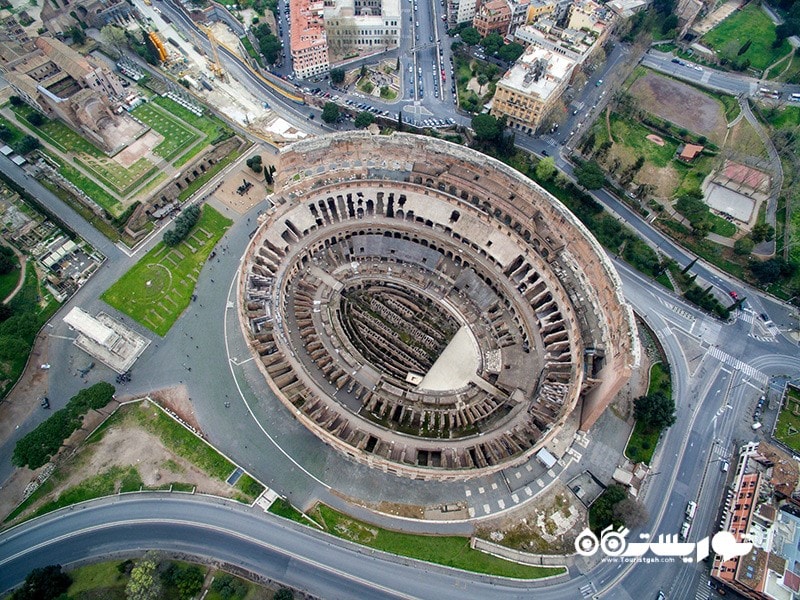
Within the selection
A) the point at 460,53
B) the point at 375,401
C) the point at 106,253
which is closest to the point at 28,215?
the point at 106,253

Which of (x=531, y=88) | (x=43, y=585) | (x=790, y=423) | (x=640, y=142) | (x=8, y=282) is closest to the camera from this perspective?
(x=43, y=585)

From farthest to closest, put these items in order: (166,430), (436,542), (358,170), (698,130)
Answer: (698,130)
(358,170)
(166,430)
(436,542)

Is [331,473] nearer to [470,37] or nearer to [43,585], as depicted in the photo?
[43,585]

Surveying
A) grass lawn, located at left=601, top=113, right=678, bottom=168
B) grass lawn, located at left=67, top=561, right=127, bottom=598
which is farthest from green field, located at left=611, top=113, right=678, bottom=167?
grass lawn, located at left=67, top=561, right=127, bottom=598

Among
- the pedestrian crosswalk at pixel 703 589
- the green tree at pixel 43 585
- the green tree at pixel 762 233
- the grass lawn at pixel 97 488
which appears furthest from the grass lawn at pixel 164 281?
the green tree at pixel 762 233

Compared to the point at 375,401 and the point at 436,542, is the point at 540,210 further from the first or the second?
the point at 436,542

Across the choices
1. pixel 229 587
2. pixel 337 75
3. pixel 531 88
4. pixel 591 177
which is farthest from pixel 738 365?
pixel 337 75
